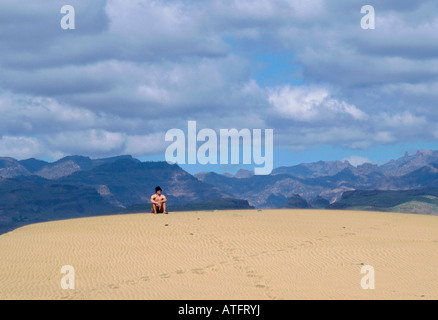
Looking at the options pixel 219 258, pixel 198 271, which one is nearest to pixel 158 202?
pixel 219 258

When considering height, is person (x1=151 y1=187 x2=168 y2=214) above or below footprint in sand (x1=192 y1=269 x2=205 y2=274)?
above

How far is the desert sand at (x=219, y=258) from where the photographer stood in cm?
1709

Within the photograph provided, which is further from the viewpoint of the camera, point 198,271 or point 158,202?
point 158,202

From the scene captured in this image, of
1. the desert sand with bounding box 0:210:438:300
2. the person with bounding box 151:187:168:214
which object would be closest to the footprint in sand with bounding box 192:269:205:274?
the desert sand with bounding box 0:210:438:300

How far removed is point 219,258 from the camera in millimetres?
21484

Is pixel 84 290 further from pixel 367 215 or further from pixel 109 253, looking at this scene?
pixel 367 215

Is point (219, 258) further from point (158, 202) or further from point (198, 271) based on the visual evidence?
point (158, 202)

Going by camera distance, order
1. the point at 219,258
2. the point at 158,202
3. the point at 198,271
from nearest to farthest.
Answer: the point at 198,271 < the point at 219,258 < the point at 158,202

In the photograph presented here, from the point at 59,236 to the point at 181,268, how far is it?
30.4 ft

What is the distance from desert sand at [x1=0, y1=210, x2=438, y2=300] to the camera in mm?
17094

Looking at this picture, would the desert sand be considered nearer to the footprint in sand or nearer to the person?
the footprint in sand
